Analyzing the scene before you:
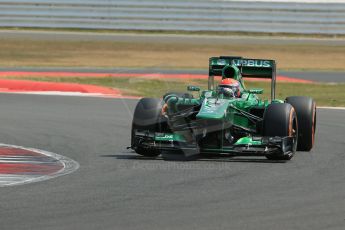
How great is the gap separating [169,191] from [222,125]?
9.42ft

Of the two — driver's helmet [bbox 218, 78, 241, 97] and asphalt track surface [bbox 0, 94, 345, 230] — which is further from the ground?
driver's helmet [bbox 218, 78, 241, 97]

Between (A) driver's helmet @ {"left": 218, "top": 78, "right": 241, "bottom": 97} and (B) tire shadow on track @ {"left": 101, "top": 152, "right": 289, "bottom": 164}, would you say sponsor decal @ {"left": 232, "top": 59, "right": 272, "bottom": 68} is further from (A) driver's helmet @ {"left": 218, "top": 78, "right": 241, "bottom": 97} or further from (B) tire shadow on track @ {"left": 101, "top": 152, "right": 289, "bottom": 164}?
(B) tire shadow on track @ {"left": 101, "top": 152, "right": 289, "bottom": 164}

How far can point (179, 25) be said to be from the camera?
40.7m

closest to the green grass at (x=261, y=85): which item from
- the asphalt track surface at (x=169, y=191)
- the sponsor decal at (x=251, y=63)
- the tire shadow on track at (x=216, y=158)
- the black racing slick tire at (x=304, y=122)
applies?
the asphalt track surface at (x=169, y=191)

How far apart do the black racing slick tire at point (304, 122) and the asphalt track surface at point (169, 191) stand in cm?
19

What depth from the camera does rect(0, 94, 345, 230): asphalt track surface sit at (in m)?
8.23

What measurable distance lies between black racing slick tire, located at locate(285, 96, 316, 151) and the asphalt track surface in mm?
192

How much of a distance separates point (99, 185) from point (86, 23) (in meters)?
30.9

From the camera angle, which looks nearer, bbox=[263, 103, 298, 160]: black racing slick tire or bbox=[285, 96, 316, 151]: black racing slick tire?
bbox=[263, 103, 298, 160]: black racing slick tire

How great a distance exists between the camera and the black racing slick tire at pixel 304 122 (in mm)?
13727

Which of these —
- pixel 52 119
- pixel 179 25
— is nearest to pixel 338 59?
pixel 179 25

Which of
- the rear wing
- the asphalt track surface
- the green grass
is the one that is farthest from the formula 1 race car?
the green grass

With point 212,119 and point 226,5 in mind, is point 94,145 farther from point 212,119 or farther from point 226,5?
point 226,5

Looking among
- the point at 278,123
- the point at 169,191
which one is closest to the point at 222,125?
the point at 278,123
